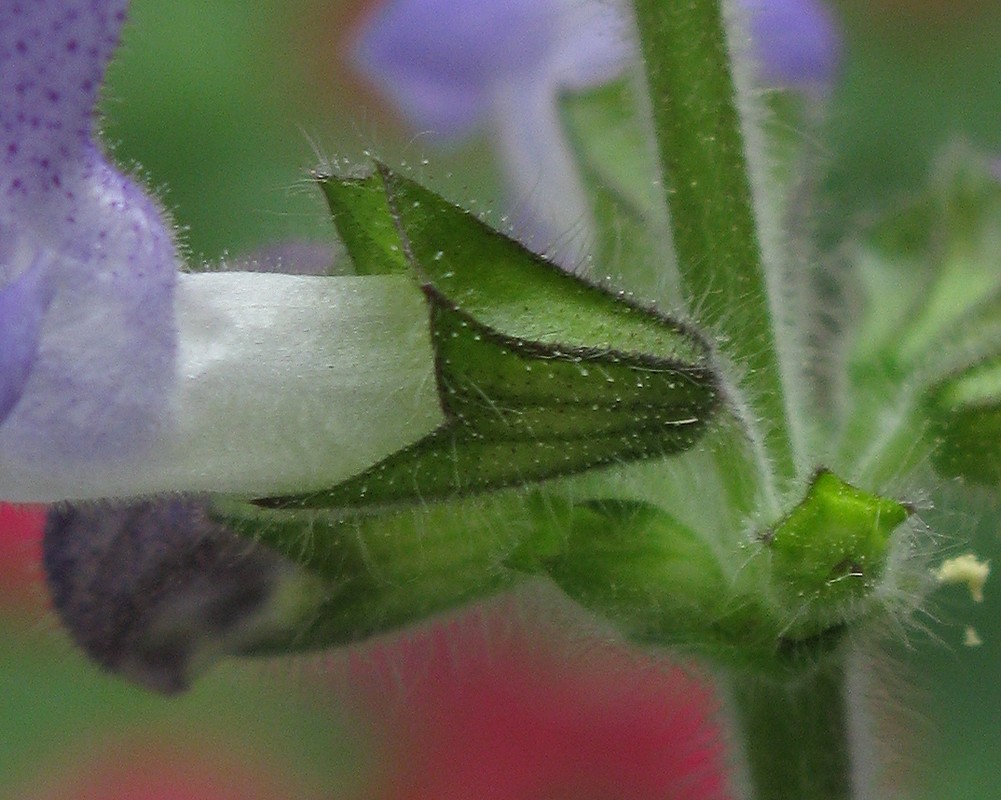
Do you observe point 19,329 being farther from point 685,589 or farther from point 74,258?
point 685,589

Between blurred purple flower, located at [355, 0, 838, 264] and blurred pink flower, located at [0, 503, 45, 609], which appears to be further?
blurred pink flower, located at [0, 503, 45, 609]

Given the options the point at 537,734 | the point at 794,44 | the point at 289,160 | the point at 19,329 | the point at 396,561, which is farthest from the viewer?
the point at 289,160

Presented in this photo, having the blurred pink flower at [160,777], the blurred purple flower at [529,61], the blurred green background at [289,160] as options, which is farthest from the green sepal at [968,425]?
the blurred pink flower at [160,777]

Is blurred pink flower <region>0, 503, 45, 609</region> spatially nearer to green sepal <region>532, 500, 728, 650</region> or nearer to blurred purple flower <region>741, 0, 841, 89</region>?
blurred purple flower <region>741, 0, 841, 89</region>

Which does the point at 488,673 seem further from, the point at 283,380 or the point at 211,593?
the point at 283,380

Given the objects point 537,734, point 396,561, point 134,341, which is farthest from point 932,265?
point 537,734

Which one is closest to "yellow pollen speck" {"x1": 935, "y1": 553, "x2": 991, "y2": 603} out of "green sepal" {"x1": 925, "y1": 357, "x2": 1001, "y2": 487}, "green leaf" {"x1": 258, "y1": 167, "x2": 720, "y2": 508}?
"green sepal" {"x1": 925, "y1": 357, "x2": 1001, "y2": 487}
